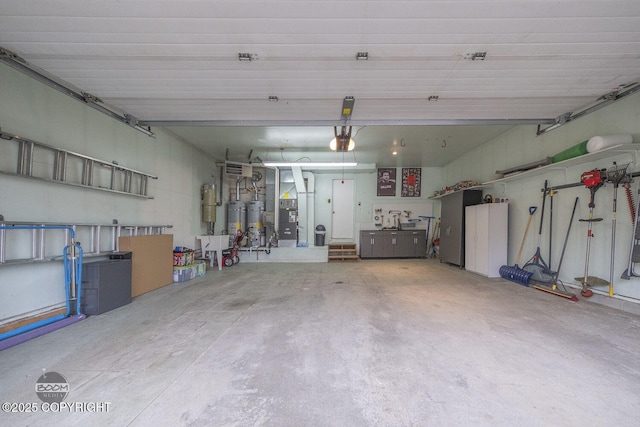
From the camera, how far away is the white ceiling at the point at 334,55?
6.13 feet

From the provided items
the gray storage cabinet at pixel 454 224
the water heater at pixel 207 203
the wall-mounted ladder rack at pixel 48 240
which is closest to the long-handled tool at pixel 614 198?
the gray storage cabinet at pixel 454 224

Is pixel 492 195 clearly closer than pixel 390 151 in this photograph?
Yes

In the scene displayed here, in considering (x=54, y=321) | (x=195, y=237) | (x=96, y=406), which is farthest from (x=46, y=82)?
(x=195, y=237)

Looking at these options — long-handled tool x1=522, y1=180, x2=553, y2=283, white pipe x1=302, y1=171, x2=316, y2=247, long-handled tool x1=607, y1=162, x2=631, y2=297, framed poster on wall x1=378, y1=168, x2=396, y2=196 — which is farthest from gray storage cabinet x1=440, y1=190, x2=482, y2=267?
white pipe x1=302, y1=171, x2=316, y2=247

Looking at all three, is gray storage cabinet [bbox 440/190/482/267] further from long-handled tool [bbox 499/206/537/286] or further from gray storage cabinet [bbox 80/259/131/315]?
gray storage cabinet [bbox 80/259/131/315]

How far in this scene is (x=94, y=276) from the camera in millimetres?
2977

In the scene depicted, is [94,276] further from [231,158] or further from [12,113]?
[231,158]

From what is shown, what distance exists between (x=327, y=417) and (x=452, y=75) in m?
3.45

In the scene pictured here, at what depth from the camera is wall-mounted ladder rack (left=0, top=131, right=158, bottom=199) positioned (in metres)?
2.45

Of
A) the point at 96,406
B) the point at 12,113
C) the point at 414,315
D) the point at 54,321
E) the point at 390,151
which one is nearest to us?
the point at 96,406

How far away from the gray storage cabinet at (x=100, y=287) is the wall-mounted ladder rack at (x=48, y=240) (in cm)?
29

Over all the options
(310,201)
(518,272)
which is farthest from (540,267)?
(310,201)

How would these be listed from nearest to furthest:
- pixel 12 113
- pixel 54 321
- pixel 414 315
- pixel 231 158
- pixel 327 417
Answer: pixel 327 417
pixel 12 113
pixel 54 321
pixel 414 315
pixel 231 158

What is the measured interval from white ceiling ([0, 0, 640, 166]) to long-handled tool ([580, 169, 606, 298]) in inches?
40.7
